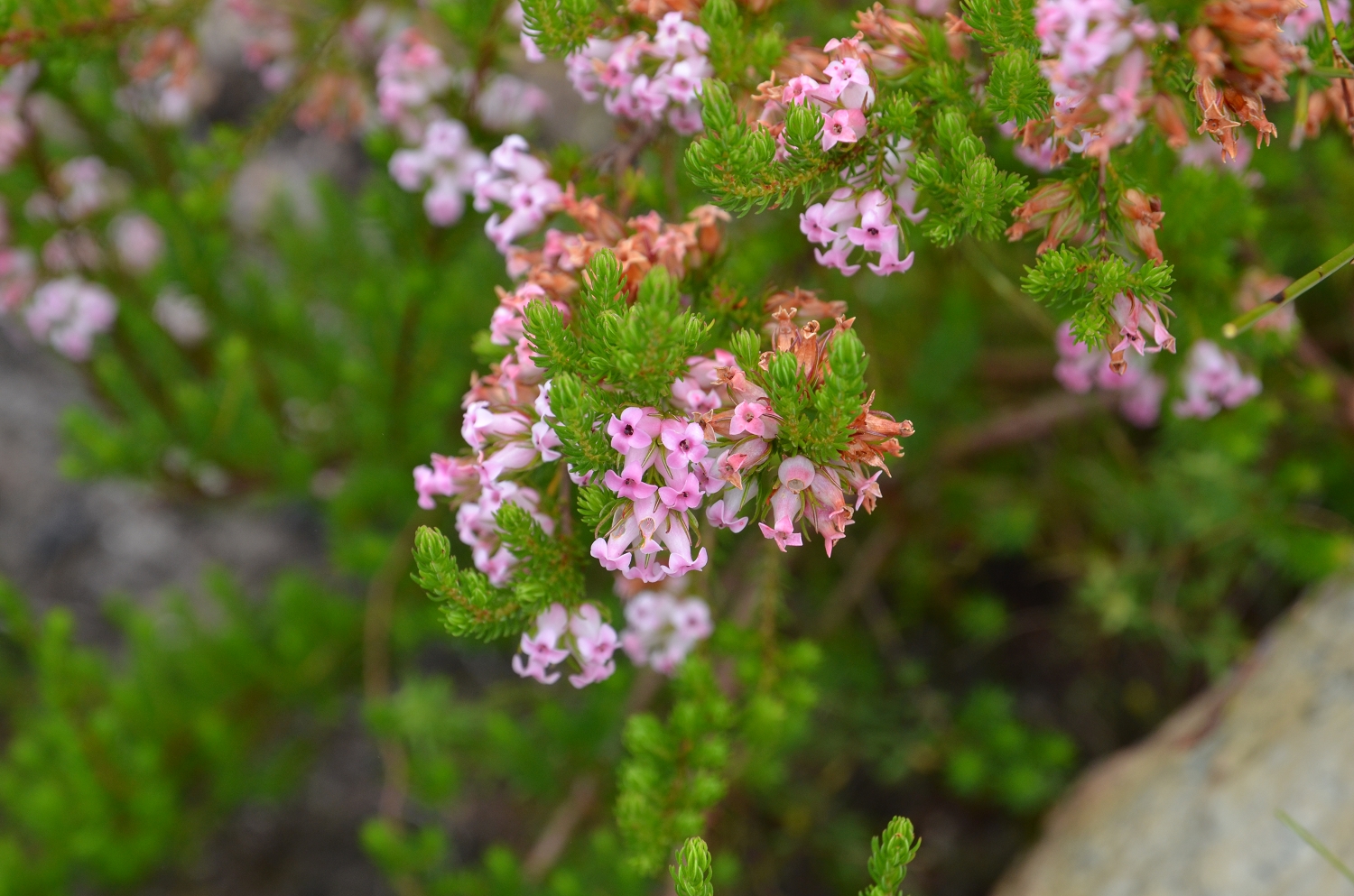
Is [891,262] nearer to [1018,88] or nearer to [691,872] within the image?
[1018,88]

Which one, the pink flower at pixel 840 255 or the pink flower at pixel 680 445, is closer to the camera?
the pink flower at pixel 680 445

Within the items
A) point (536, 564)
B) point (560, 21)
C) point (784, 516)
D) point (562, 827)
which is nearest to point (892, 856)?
point (784, 516)

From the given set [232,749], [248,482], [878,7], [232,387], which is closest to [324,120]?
[232,387]

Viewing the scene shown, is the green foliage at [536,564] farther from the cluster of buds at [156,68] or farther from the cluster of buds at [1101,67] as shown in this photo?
the cluster of buds at [156,68]

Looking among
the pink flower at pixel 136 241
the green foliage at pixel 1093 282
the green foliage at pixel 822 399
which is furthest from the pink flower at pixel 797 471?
the pink flower at pixel 136 241

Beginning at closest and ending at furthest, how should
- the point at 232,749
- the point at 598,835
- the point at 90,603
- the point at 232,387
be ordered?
the point at 598,835
the point at 232,387
the point at 232,749
the point at 90,603

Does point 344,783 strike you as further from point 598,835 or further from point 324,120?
point 324,120
